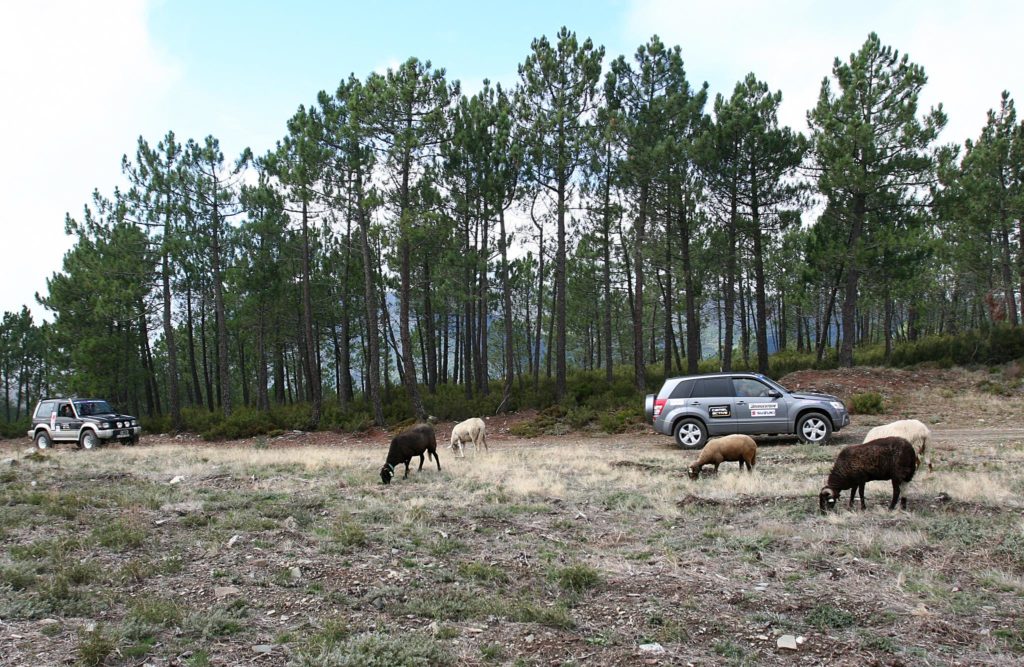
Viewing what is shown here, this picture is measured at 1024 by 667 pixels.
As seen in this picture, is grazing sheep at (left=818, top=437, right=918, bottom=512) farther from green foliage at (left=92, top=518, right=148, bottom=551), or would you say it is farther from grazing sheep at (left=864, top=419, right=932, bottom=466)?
green foliage at (left=92, top=518, right=148, bottom=551)

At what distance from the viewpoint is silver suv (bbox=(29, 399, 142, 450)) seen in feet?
82.7

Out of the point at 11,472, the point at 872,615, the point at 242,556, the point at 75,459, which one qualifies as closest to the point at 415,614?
the point at 242,556

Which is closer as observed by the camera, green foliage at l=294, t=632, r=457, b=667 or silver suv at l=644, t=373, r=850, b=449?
green foliage at l=294, t=632, r=457, b=667

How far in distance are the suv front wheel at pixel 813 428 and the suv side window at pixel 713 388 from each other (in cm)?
186

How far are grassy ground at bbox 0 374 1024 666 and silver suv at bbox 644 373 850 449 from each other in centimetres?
431

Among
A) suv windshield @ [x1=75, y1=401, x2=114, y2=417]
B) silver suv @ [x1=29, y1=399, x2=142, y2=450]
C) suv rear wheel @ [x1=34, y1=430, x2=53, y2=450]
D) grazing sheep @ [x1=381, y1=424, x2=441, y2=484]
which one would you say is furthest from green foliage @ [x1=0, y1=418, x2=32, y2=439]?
grazing sheep @ [x1=381, y1=424, x2=441, y2=484]

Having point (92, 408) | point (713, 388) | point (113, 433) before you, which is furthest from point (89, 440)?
point (713, 388)

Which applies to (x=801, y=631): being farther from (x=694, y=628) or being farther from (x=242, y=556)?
(x=242, y=556)

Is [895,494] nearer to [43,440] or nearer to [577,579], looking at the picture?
[577,579]

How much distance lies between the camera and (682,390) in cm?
1736

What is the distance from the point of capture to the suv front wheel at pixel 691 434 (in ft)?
56.4

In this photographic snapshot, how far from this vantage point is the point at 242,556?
7703 mm

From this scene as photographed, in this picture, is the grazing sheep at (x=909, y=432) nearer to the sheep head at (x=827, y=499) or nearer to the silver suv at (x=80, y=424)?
the sheep head at (x=827, y=499)

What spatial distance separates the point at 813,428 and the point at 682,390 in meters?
3.29
